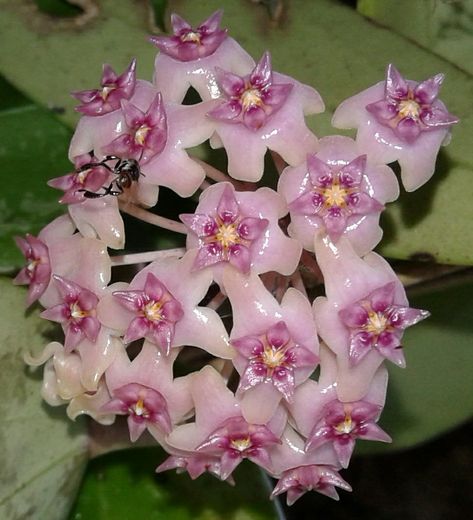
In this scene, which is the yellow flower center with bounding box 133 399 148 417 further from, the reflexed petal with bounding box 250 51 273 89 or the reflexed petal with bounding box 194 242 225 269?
the reflexed petal with bounding box 250 51 273 89

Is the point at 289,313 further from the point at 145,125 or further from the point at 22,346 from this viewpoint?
the point at 22,346

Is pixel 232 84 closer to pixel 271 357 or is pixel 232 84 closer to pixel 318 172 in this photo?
pixel 318 172

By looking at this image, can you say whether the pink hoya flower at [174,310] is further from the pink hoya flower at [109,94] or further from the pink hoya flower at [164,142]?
the pink hoya flower at [109,94]

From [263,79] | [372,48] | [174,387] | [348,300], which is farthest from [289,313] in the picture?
[372,48]

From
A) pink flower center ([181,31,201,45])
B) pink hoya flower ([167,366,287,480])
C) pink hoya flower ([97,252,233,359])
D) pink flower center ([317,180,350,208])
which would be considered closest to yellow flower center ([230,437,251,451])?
pink hoya flower ([167,366,287,480])

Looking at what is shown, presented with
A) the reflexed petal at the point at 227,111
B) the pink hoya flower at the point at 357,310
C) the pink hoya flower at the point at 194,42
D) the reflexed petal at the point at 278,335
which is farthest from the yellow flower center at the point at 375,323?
the pink hoya flower at the point at 194,42

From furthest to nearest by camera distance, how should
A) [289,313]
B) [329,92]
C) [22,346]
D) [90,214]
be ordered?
1. [22,346]
2. [329,92]
3. [90,214]
4. [289,313]

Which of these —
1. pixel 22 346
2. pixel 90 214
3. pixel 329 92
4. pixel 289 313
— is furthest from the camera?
pixel 22 346
